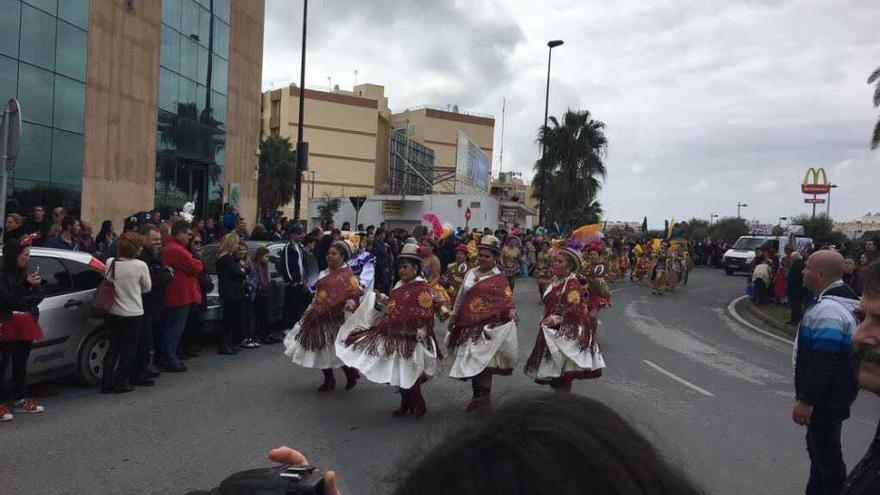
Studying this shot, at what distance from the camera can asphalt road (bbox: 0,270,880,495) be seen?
5.13 m

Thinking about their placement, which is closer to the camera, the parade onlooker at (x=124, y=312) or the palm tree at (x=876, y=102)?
the parade onlooker at (x=124, y=312)

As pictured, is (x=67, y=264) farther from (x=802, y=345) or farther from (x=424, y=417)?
(x=802, y=345)

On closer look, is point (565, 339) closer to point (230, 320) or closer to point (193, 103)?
point (230, 320)

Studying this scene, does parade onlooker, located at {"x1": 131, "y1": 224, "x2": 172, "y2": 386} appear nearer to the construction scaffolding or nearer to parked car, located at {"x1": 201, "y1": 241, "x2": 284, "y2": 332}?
parked car, located at {"x1": 201, "y1": 241, "x2": 284, "y2": 332}

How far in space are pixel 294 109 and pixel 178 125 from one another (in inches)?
2045

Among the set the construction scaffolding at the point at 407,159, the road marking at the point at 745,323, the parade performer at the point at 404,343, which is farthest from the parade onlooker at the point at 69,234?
the construction scaffolding at the point at 407,159

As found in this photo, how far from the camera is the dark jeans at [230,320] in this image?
10.1 metres

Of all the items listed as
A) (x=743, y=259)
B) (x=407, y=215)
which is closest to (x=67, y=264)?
(x=743, y=259)

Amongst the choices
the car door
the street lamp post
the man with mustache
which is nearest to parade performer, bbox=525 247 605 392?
the man with mustache

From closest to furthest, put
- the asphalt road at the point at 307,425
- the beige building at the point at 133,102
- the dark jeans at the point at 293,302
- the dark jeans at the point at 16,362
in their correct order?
1. the asphalt road at the point at 307,425
2. the dark jeans at the point at 16,362
3. the dark jeans at the point at 293,302
4. the beige building at the point at 133,102

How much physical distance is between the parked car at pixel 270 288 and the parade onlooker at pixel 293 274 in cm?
14

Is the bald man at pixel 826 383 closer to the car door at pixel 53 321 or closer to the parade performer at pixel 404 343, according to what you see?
the parade performer at pixel 404 343

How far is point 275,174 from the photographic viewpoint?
5356 centimetres

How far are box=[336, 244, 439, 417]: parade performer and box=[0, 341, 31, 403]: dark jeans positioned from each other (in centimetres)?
299
